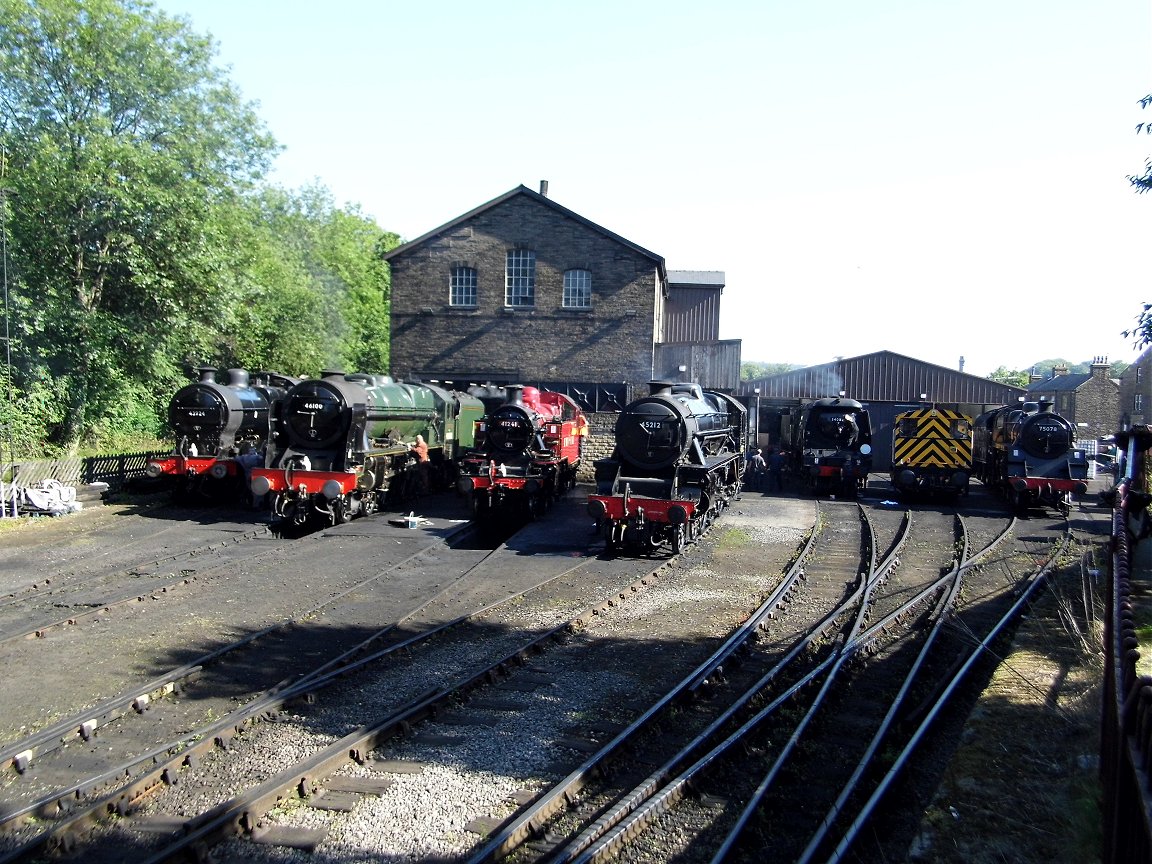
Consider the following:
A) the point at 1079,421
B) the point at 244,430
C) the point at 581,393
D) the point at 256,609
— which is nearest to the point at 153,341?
the point at 244,430

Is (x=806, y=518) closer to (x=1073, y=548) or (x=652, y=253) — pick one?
(x=1073, y=548)

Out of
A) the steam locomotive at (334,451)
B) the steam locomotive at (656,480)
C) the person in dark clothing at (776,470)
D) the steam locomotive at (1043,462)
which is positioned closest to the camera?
the steam locomotive at (656,480)

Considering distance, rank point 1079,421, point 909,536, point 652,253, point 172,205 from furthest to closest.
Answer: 1. point 1079,421
2. point 652,253
3. point 172,205
4. point 909,536

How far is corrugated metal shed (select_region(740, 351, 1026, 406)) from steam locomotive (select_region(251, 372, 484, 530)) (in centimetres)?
1649

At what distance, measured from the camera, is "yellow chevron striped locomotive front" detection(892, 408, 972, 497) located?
818 inches

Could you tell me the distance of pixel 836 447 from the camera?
2241 centimetres

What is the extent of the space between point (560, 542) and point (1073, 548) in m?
9.32

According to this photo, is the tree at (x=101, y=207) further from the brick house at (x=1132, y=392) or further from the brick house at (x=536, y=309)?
the brick house at (x=1132, y=392)

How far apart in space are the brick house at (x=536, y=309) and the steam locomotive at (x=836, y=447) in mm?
5862

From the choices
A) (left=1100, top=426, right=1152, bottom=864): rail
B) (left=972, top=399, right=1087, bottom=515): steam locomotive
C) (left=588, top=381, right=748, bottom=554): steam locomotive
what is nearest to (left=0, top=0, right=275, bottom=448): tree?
(left=588, top=381, right=748, bottom=554): steam locomotive

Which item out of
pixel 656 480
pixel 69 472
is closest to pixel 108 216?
pixel 69 472

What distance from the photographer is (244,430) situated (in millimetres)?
19719

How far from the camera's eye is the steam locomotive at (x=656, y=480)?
13.8m

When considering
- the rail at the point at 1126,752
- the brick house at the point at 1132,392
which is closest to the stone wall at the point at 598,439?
the rail at the point at 1126,752
